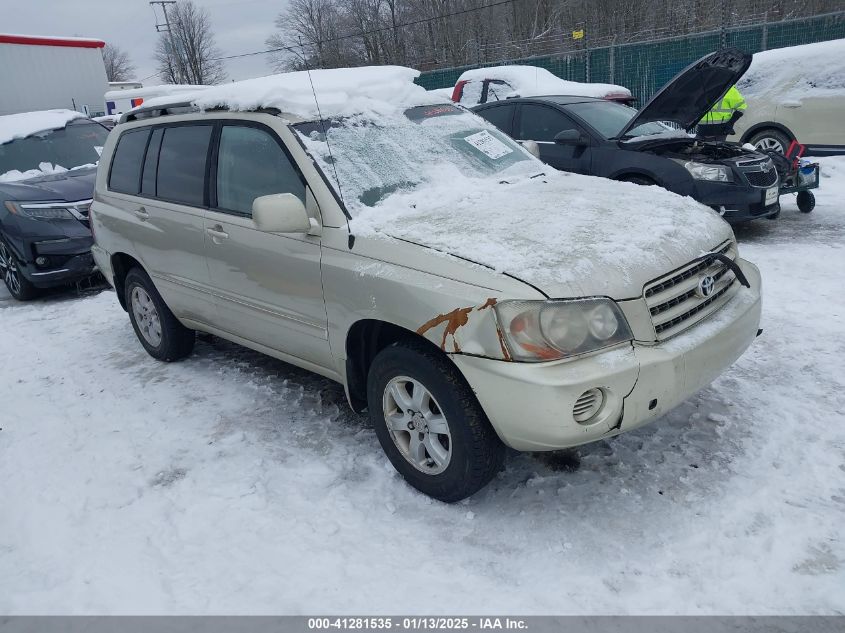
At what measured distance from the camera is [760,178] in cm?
667

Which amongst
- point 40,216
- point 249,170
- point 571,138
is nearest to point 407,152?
point 249,170

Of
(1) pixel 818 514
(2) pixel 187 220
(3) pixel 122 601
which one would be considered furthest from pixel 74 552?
(1) pixel 818 514

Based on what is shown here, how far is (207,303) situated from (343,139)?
4.71ft

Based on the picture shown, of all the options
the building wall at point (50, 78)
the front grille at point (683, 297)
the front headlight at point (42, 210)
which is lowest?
the front grille at point (683, 297)

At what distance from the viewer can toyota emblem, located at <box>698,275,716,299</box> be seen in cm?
293

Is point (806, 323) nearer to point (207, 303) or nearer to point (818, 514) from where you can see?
point (818, 514)

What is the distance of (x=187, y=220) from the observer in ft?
13.4

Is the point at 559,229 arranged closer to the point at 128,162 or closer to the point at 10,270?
the point at 128,162

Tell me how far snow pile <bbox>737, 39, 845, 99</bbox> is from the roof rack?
347 inches

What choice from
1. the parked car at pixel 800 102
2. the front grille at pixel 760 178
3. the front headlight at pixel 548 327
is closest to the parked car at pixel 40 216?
the front headlight at pixel 548 327

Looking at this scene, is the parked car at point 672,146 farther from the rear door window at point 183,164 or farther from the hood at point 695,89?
the rear door window at point 183,164

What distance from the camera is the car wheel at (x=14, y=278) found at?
693 cm

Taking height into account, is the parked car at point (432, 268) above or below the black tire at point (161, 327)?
above

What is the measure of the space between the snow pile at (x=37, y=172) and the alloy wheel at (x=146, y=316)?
12.0 feet
